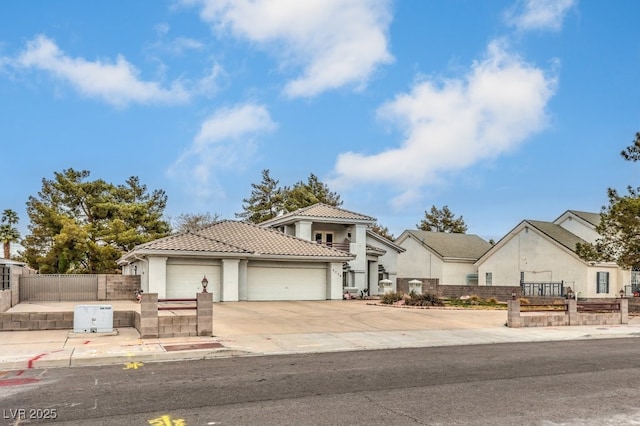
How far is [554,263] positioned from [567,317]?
18853 mm

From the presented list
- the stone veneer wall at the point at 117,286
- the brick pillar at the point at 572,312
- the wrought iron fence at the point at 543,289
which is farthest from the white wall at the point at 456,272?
the stone veneer wall at the point at 117,286

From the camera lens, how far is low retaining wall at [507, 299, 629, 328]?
68.9 feet

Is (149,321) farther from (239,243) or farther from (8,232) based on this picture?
(8,232)

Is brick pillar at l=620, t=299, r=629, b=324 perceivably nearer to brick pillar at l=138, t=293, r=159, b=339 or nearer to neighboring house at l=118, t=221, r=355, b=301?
neighboring house at l=118, t=221, r=355, b=301

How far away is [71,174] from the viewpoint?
171ft

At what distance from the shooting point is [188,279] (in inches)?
1199

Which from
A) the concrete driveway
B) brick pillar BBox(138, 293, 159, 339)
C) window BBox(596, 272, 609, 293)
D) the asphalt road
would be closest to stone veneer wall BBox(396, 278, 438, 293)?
the concrete driveway

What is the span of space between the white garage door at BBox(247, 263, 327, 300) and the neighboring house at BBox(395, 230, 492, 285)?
51.2 feet

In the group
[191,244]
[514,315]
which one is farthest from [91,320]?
[514,315]

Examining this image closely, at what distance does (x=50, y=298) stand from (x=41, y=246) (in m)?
18.8

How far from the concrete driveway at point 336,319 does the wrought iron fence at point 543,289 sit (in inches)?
506

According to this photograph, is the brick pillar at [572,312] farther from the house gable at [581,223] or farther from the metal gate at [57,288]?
the metal gate at [57,288]

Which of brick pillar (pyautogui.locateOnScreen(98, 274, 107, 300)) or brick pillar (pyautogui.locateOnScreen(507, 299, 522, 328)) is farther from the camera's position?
brick pillar (pyautogui.locateOnScreen(98, 274, 107, 300))

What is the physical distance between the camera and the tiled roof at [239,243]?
3041 centimetres
